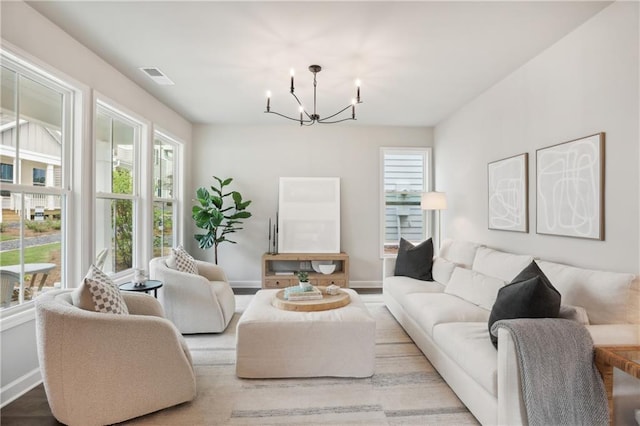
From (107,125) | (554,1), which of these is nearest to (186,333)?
(107,125)

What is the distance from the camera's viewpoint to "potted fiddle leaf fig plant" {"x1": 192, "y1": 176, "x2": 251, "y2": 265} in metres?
4.83

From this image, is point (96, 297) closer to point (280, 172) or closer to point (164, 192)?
point (164, 192)

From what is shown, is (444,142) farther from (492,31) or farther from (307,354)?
(307,354)

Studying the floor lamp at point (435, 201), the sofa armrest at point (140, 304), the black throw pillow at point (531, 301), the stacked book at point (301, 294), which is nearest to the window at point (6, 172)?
the sofa armrest at point (140, 304)

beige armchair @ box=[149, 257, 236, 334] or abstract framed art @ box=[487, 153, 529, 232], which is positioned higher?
abstract framed art @ box=[487, 153, 529, 232]

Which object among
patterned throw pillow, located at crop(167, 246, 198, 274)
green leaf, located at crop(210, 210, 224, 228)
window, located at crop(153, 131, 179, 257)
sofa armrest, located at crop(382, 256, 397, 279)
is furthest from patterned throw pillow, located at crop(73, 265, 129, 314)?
sofa armrest, located at crop(382, 256, 397, 279)

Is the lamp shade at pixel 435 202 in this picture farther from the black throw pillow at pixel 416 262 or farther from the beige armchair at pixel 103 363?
the beige armchair at pixel 103 363

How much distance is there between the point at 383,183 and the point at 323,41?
310 cm

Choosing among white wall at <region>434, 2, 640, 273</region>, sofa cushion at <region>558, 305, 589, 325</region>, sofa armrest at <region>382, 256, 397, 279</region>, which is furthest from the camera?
sofa armrest at <region>382, 256, 397, 279</region>

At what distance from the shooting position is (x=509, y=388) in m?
1.66

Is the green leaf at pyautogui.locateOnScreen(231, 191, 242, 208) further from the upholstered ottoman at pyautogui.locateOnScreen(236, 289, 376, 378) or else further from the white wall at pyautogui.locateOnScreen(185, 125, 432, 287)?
the upholstered ottoman at pyautogui.locateOnScreen(236, 289, 376, 378)

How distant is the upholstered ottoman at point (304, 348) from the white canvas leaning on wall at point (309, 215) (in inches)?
110

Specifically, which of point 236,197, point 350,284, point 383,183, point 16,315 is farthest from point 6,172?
point 383,183

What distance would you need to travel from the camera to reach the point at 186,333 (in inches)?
131
